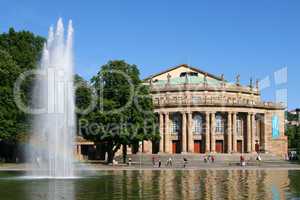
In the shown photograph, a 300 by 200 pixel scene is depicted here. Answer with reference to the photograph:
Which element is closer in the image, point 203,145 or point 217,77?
point 203,145

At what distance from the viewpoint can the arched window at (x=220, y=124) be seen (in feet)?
340

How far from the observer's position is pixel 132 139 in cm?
6988

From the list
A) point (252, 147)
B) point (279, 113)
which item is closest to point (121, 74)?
point (252, 147)

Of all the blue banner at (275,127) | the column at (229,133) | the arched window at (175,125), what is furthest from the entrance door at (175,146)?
the blue banner at (275,127)

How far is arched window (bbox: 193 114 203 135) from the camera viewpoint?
103 meters

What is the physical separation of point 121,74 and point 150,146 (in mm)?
36211

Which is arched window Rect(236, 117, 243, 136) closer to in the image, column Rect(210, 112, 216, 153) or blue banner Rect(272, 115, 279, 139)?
column Rect(210, 112, 216, 153)

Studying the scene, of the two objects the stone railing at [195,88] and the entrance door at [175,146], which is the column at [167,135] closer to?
the entrance door at [175,146]

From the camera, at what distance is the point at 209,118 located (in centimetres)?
10144

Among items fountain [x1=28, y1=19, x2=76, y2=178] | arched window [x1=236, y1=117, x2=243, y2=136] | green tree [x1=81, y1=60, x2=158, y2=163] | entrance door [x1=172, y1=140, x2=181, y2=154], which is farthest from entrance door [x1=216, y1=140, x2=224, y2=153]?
fountain [x1=28, y1=19, x2=76, y2=178]

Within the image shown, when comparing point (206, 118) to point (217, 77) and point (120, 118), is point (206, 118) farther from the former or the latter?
point (120, 118)

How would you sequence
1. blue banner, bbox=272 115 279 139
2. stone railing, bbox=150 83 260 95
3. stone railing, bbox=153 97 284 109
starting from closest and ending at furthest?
stone railing, bbox=153 97 284 109, stone railing, bbox=150 83 260 95, blue banner, bbox=272 115 279 139

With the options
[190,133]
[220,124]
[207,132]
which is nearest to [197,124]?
[190,133]

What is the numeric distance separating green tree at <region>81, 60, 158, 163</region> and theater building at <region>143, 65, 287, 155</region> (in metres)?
28.8
